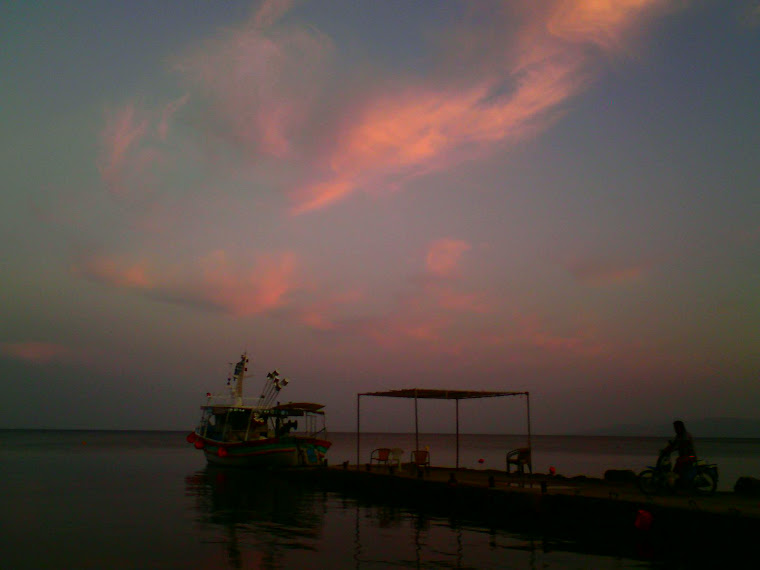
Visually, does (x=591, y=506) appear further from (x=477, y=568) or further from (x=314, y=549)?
(x=314, y=549)

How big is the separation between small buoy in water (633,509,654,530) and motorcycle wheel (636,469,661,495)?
8.54ft

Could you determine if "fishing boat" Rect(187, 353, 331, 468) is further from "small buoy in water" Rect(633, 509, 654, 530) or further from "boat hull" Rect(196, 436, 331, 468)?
"small buoy in water" Rect(633, 509, 654, 530)

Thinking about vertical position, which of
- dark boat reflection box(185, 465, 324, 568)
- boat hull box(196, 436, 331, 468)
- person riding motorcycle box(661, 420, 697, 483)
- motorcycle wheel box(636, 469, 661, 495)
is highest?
person riding motorcycle box(661, 420, 697, 483)

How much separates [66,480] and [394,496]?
26.3 metres

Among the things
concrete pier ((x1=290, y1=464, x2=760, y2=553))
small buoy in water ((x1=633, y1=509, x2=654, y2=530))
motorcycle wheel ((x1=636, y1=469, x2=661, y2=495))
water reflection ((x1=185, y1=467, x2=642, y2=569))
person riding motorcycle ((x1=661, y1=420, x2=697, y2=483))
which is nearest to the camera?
concrete pier ((x1=290, y1=464, x2=760, y2=553))

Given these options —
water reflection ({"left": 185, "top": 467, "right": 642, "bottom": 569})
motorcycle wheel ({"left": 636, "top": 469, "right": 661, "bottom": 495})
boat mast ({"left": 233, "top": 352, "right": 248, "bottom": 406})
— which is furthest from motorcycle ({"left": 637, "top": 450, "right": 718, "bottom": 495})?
boat mast ({"left": 233, "top": 352, "right": 248, "bottom": 406})

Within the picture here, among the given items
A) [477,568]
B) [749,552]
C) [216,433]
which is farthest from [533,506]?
[216,433]

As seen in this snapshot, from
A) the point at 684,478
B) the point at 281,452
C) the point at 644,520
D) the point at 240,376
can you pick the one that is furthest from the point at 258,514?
the point at 240,376

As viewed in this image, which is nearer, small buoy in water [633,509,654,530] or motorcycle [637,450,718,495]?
small buoy in water [633,509,654,530]

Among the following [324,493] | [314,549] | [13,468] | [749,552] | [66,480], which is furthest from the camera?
[13,468]

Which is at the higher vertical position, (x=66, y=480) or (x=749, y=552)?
(x=749, y=552)

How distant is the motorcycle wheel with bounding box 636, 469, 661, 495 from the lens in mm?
16420

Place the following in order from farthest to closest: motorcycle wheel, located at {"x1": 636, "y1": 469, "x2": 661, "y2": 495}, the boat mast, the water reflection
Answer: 1. the boat mast
2. motorcycle wheel, located at {"x1": 636, "y1": 469, "x2": 661, "y2": 495}
3. the water reflection

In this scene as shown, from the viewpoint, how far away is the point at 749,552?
11.9 m
